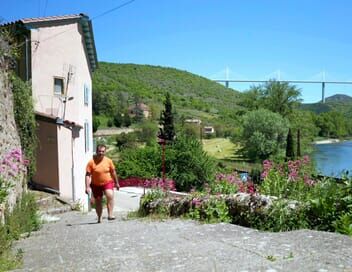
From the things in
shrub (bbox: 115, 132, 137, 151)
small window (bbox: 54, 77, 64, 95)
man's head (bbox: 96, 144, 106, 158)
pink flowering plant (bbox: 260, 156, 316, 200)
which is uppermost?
small window (bbox: 54, 77, 64, 95)

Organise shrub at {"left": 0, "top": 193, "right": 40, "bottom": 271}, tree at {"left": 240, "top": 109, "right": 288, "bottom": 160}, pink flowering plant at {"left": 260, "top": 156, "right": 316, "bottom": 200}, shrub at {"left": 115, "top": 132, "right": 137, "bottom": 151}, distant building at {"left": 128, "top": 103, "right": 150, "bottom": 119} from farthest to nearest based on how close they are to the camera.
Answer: distant building at {"left": 128, "top": 103, "right": 150, "bottom": 119}
shrub at {"left": 115, "top": 132, "right": 137, "bottom": 151}
tree at {"left": 240, "top": 109, "right": 288, "bottom": 160}
pink flowering plant at {"left": 260, "top": 156, "right": 316, "bottom": 200}
shrub at {"left": 0, "top": 193, "right": 40, "bottom": 271}

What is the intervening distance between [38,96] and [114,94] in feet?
263

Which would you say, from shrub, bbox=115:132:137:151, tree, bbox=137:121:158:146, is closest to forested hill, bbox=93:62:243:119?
tree, bbox=137:121:158:146

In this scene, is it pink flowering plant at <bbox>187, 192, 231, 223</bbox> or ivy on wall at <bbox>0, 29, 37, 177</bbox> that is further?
ivy on wall at <bbox>0, 29, 37, 177</bbox>

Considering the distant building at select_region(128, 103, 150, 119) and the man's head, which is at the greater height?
the distant building at select_region(128, 103, 150, 119)

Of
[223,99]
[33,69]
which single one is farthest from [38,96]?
[223,99]

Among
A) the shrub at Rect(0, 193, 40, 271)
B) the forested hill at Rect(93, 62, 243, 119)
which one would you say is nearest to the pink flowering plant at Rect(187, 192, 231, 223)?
the shrub at Rect(0, 193, 40, 271)

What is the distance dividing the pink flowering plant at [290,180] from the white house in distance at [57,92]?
9084 mm

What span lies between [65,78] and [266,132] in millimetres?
44863

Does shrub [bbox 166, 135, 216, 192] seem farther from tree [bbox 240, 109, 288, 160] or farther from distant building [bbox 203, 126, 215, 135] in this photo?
distant building [bbox 203, 126, 215, 135]

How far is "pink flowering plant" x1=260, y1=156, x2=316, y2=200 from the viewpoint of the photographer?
19.7 ft

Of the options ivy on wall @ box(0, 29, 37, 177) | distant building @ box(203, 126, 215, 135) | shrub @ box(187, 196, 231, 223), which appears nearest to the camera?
shrub @ box(187, 196, 231, 223)

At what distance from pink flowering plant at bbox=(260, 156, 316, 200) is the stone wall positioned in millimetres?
4476

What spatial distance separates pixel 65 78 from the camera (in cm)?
1628
